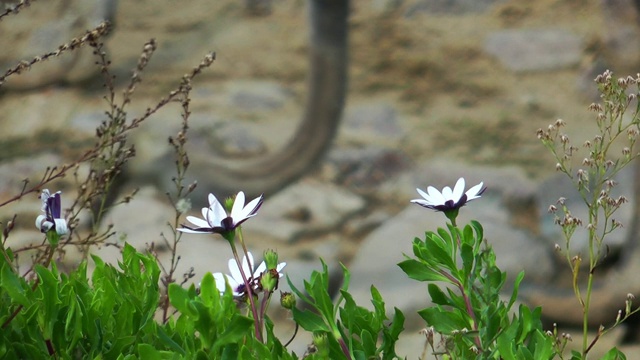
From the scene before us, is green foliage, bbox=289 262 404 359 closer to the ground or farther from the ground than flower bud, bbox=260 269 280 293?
closer to the ground

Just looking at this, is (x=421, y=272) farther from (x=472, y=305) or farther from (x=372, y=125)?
(x=372, y=125)

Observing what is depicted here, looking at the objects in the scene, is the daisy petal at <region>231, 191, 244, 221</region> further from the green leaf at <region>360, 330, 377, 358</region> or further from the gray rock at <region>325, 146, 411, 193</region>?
the gray rock at <region>325, 146, 411, 193</region>

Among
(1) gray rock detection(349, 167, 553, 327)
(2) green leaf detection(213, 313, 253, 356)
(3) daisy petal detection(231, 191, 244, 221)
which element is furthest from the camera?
(1) gray rock detection(349, 167, 553, 327)

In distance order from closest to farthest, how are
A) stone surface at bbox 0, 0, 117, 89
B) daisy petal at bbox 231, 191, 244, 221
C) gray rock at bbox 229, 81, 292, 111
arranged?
1. daisy petal at bbox 231, 191, 244, 221
2. gray rock at bbox 229, 81, 292, 111
3. stone surface at bbox 0, 0, 117, 89

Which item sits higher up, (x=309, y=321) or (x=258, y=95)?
(x=258, y=95)

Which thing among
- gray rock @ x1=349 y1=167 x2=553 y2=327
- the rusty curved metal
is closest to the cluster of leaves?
gray rock @ x1=349 y1=167 x2=553 y2=327

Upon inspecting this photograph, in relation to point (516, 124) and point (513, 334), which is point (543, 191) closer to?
point (516, 124)

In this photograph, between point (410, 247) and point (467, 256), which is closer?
point (467, 256)

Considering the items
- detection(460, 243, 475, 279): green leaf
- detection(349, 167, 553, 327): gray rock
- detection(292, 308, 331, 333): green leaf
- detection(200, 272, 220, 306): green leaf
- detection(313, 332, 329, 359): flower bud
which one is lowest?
detection(313, 332, 329, 359): flower bud

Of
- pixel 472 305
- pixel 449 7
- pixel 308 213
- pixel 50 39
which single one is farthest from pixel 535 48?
pixel 472 305
